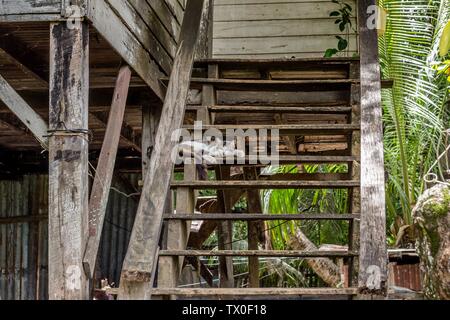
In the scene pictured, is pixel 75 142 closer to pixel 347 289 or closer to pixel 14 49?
pixel 14 49

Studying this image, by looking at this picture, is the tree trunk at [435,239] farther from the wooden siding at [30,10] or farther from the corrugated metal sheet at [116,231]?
the corrugated metal sheet at [116,231]

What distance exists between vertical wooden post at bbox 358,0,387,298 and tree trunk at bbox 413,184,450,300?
1.68 feet

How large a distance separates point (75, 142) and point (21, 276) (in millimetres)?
5797

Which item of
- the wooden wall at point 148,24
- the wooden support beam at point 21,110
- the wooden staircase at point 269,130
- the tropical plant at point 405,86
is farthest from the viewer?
the tropical plant at point 405,86

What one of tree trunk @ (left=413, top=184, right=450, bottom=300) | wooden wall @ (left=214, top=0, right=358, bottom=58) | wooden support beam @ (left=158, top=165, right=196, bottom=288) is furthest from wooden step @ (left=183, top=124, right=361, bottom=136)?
wooden wall @ (left=214, top=0, right=358, bottom=58)

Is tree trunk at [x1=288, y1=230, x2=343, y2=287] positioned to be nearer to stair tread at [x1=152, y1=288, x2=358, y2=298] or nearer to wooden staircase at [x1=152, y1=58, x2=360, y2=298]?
wooden staircase at [x1=152, y1=58, x2=360, y2=298]

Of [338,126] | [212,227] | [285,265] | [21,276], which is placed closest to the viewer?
[338,126]

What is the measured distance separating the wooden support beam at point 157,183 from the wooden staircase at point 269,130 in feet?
0.36

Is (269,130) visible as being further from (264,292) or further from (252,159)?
(264,292)

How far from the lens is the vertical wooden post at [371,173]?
3744 mm

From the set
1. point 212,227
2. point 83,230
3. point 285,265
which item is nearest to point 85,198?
point 83,230

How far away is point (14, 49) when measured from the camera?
5203 millimetres

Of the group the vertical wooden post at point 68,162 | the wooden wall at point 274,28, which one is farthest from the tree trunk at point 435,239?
the wooden wall at point 274,28
